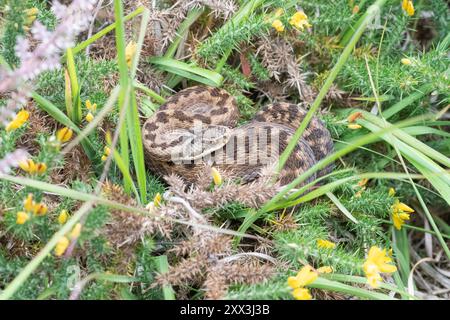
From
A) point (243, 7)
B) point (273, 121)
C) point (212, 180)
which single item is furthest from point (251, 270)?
point (243, 7)

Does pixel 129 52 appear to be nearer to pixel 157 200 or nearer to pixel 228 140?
pixel 228 140

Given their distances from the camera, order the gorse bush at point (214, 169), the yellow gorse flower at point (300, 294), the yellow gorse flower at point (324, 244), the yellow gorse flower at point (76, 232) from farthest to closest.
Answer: the yellow gorse flower at point (324, 244), the gorse bush at point (214, 169), the yellow gorse flower at point (300, 294), the yellow gorse flower at point (76, 232)

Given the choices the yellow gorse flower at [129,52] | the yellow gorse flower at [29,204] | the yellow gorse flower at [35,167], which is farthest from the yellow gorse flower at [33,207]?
the yellow gorse flower at [129,52]

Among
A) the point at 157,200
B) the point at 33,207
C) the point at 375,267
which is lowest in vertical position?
the point at 375,267

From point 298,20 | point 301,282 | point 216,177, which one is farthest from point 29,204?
point 298,20

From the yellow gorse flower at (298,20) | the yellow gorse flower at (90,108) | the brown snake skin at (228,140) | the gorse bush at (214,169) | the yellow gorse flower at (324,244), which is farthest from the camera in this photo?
the brown snake skin at (228,140)

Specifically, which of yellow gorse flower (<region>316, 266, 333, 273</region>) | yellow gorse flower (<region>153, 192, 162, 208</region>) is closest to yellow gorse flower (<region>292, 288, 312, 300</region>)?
yellow gorse flower (<region>316, 266, 333, 273</region>)

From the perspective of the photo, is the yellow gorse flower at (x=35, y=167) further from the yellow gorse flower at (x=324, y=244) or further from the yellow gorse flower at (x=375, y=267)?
the yellow gorse flower at (x=375, y=267)

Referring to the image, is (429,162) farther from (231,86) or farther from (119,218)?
(119,218)
